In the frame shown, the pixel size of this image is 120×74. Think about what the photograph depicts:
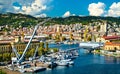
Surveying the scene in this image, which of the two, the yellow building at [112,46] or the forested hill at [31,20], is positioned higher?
the forested hill at [31,20]

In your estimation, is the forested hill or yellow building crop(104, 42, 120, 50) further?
the forested hill

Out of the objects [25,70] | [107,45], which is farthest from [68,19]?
[25,70]

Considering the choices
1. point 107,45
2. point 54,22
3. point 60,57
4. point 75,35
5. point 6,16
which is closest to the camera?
point 60,57

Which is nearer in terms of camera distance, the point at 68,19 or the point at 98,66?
the point at 98,66

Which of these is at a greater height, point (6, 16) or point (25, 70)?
point (6, 16)

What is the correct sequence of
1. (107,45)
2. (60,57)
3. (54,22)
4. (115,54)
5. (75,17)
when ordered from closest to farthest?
(60,57) → (115,54) → (107,45) → (54,22) → (75,17)

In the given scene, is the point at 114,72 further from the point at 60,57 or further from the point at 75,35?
the point at 75,35

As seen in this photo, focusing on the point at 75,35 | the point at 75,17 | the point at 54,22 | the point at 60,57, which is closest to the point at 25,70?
the point at 60,57

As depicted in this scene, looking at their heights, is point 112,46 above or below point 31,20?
below

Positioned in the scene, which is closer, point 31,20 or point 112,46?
point 112,46

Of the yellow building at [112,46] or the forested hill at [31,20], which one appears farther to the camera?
the forested hill at [31,20]

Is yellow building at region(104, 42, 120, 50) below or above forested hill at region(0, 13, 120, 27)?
below
